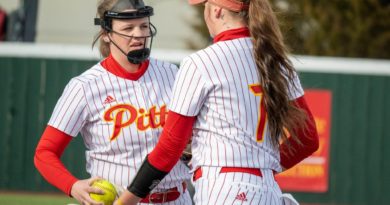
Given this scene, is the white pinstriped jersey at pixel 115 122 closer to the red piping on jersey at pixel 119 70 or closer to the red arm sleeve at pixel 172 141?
the red piping on jersey at pixel 119 70

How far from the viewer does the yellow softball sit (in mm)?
4922

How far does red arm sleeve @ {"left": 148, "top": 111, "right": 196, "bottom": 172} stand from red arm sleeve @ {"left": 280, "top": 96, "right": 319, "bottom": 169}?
59 centimetres

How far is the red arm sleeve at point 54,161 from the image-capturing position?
5180 mm

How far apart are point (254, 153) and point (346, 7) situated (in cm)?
2058

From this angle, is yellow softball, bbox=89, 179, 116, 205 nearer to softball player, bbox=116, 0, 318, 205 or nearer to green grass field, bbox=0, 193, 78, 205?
softball player, bbox=116, 0, 318, 205

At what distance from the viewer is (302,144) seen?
4844 millimetres

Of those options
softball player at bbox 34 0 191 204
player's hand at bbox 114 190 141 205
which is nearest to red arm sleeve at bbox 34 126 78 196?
softball player at bbox 34 0 191 204

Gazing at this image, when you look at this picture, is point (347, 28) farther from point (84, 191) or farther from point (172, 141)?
point (172, 141)

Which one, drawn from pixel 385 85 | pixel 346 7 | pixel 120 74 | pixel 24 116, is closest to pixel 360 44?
pixel 346 7

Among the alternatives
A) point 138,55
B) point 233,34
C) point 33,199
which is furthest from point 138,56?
point 33,199

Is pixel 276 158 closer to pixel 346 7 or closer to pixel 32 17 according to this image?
pixel 32 17

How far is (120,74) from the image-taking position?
18.6ft

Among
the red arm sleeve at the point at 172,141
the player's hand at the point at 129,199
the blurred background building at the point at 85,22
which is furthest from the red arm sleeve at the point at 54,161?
the blurred background building at the point at 85,22

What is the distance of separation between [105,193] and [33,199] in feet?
31.2
